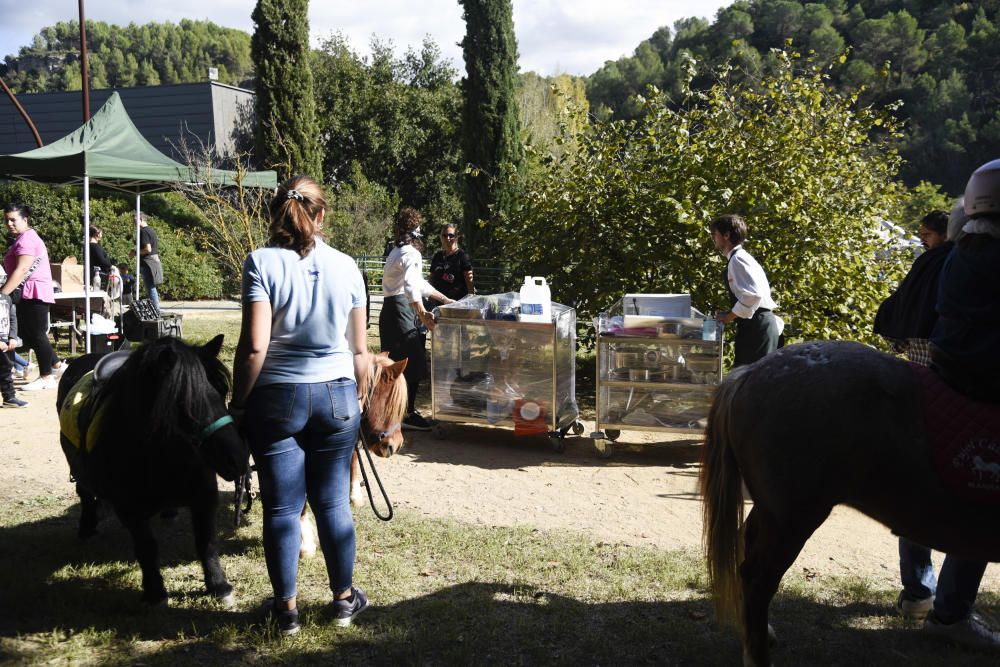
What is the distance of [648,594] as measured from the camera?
3.83 metres

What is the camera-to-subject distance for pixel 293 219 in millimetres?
3064

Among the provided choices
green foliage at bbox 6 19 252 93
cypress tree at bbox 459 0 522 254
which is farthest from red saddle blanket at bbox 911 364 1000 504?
green foliage at bbox 6 19 252 93

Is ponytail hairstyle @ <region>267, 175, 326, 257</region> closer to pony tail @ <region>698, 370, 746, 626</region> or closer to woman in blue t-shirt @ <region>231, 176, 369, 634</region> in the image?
woman in blue t-shirt @ <region>231, 176, 369, 634</region>

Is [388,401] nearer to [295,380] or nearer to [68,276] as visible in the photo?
[295,380]

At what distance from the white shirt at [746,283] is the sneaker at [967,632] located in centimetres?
284

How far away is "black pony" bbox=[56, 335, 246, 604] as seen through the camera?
3062mm

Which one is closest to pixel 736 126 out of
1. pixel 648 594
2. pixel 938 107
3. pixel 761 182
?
pixel 761 182

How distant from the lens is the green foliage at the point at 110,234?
63.0 ft

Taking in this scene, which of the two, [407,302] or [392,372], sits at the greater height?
[407,302]

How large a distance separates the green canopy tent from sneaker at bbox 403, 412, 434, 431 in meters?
5.11

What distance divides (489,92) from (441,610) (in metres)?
17.5

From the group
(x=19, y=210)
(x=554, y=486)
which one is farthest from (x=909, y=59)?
(x=19, y=210)

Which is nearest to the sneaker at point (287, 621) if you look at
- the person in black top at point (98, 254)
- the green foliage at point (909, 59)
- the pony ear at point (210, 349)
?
the pony ear at point (210, 349)

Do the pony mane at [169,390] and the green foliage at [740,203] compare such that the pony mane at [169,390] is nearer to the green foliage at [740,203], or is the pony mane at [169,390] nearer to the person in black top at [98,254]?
the green foliage at [740,203]
